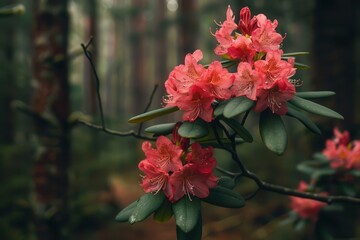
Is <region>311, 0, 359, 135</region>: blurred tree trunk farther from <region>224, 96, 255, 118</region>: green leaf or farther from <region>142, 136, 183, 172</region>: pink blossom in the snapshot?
<region>142, 136, 183, 172</region>: pink blossom

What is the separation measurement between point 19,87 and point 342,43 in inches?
287

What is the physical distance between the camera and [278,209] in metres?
7.46

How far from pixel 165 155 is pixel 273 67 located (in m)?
0.50

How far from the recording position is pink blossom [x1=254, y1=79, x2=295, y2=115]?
148 centimetres

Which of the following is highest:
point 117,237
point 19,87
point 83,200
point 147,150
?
point 147,150

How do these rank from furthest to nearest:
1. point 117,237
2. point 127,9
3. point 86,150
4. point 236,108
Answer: point 127,9 → point 86,150 → point 117,237 → point 236,108

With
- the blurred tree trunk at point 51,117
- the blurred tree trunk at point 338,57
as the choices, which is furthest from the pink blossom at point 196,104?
the blurred tree trunk at point 338,57

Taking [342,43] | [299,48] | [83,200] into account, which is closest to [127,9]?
[299,48]

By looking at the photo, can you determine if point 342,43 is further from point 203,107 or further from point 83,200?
point 83,200

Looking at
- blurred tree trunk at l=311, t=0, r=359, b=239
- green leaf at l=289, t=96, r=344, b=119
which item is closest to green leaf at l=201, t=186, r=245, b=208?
green leaf at l=289, t=96, r=344, b=119

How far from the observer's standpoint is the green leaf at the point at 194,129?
1397 mm

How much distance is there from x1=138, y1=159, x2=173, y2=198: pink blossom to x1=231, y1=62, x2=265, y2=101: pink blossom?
40 centimetres

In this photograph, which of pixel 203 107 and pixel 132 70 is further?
pixel 132 70

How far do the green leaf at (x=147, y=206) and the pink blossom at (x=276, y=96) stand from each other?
49 cm
